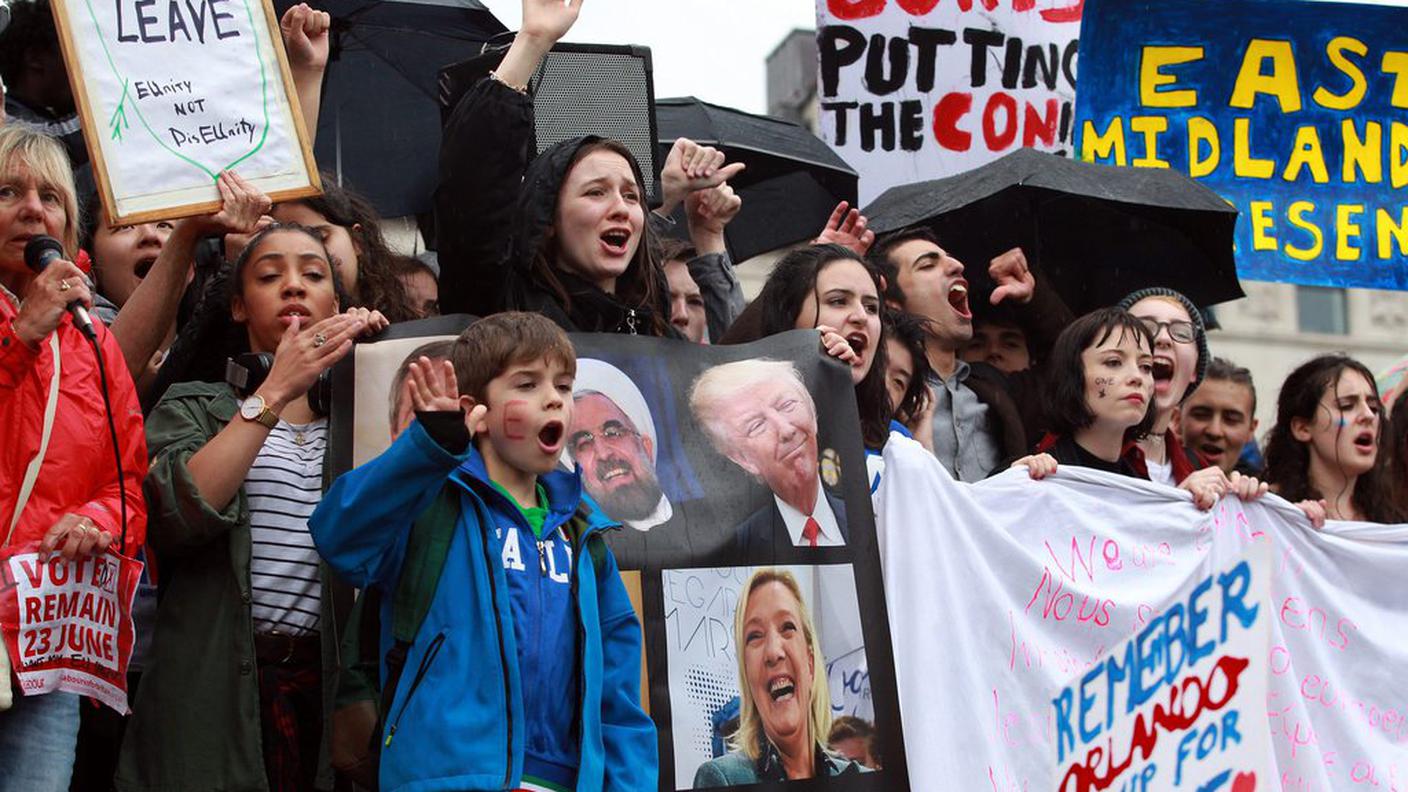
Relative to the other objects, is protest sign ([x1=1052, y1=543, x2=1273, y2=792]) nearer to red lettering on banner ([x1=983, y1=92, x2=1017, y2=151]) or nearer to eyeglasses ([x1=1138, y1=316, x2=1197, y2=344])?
eyeglasses ([x1=1138, y1=316, x2=1197, y2=344])

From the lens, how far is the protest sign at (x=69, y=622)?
12.3 feet

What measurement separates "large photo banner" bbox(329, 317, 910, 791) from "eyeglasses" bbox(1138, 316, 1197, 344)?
1685 millimetres

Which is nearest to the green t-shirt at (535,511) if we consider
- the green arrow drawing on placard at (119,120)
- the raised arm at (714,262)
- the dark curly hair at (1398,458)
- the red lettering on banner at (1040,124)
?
the green arrow drawing on placard at (119,120)

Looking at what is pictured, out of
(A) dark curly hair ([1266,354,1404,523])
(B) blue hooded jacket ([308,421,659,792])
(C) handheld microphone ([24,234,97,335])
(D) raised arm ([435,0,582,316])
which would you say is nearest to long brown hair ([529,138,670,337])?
(D) raised arm ([435,0,582,316])

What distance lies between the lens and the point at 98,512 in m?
3.88

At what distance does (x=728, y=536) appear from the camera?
4.38 metres

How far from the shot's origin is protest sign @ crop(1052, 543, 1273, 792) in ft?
16.0

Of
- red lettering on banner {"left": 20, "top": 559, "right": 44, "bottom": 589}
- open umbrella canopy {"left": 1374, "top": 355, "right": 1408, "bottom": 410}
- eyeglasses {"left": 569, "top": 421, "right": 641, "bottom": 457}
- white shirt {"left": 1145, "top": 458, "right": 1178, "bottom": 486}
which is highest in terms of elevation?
open umbrella canopy {"left": 1374, "top": 355, "right": 1408, "bottom": 410}

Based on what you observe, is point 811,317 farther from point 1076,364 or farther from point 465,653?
point 465,653

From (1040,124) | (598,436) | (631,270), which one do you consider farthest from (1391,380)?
(598,436)

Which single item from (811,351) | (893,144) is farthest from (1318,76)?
(811,351)

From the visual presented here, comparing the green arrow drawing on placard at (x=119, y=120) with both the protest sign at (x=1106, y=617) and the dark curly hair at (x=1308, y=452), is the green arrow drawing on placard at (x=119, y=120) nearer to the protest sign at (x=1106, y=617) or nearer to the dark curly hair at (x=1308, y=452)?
the protest sign at (x=1106, y=617)

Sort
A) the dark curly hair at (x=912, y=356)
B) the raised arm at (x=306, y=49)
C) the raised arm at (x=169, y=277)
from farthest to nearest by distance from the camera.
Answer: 1. the dark curly hair at (x=912, y=356)
2. the raised arm at (x=306, y=49)
3. the raised arm at (x=169, y=277)

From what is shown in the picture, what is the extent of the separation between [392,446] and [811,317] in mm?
1718
